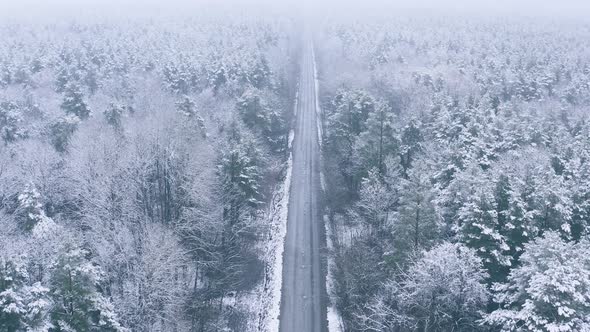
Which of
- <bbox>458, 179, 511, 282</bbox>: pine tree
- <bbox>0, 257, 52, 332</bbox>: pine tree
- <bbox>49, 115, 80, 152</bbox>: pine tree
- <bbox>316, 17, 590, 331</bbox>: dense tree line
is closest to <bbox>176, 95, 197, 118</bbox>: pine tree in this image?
<bbox>49, 115, 80, 152</bbox>: pine tree

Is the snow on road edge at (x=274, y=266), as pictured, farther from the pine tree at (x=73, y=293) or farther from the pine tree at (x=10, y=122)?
the pine tree at (x=10, y=122)

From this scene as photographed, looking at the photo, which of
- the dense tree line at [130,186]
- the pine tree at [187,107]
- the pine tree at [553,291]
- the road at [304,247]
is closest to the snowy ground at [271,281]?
the road at [304,247]

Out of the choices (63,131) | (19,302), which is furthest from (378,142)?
(19,302)

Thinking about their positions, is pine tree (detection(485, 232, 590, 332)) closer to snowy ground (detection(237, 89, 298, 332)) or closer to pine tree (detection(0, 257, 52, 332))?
snowy ground (detection(237, 89, 298, 332))

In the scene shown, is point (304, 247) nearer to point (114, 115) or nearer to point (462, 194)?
point (462, 194)

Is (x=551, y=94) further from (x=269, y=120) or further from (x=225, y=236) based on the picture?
(x=225, y=236)

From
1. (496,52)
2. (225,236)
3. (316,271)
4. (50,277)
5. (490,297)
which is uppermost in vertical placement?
(496,52)

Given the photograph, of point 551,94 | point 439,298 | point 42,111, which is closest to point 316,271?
point 439,298
